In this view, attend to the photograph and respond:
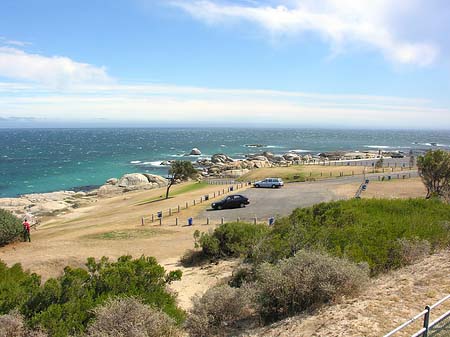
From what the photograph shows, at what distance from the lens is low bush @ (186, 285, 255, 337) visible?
8148 mm

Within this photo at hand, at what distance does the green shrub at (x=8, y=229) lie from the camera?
2156 centimetres

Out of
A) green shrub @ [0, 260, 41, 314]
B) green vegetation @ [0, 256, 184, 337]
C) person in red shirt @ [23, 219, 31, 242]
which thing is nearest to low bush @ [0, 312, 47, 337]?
green vegetation @ [0, 256, 184, 337]

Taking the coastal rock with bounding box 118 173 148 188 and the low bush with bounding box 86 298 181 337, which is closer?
the low bush with bounding box 86 298 181 337

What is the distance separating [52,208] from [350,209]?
36240mm

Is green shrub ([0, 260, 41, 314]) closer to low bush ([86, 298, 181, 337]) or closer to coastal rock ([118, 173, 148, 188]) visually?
low bush ([86, 298, 181, 337])

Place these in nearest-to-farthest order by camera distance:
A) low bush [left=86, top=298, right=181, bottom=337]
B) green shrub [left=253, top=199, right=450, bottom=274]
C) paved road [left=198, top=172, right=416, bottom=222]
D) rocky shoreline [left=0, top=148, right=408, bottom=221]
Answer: low bush [left=86, top=298, right=181, bottom=337]
green shrub [left=253, top=199, right=450, bottom=274]
paved road [left=198, top=172, right=416, bottom=222]
rocky shoreline [left=0, top=148, right=408, bottom=221]

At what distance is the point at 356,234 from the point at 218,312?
5.53m

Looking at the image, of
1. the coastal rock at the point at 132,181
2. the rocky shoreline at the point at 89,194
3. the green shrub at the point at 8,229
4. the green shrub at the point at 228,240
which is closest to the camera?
the green shrub at the point at 228,240

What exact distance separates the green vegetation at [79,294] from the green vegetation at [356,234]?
3765 millimetres

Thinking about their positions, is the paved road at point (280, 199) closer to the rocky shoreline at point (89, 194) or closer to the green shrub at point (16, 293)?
the green shrub at point (16, 293)

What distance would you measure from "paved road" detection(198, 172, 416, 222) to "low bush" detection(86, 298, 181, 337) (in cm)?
1859

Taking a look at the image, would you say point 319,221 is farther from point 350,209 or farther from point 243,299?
point 243,299

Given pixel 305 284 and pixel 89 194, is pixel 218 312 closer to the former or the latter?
pixel 305 284

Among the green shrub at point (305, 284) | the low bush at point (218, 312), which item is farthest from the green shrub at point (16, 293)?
the green shrub at point (305, 284)
